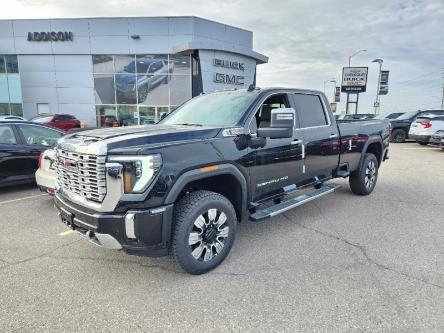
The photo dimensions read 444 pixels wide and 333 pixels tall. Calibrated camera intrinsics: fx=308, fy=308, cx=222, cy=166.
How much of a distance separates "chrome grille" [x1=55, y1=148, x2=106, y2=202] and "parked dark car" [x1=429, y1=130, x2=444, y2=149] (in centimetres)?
1444

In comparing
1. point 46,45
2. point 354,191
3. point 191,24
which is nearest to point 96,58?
point 46,45

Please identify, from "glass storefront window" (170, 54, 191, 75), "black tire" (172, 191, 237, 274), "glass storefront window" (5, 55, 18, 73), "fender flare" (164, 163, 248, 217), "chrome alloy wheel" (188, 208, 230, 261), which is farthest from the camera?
"glass storefront window" (5, 55, 18, 73)

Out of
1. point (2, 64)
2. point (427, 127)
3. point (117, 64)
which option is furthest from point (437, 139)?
point (2, 64)

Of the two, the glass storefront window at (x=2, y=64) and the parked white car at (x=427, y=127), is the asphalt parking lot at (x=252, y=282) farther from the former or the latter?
the glass storefront window at (x=2, y=64)

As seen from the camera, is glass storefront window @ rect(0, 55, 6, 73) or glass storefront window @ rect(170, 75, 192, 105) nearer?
glass storefront window @ rect(170, 75, 192, 105)

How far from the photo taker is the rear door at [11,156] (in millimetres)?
6141

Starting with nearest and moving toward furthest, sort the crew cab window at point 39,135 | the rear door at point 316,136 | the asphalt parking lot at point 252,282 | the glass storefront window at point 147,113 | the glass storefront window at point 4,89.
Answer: the asphalt parking lot at point 252,282 → the rear door at point 316,136 → the crew cab window at point 39,135 → the glass storefront window at point 147,113 → the glass storefront window at point 4,89

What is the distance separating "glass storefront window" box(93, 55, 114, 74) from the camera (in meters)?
25.6

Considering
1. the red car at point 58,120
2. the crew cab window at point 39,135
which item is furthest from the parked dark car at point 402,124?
the red car at point 58,120

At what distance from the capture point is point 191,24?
2434cm

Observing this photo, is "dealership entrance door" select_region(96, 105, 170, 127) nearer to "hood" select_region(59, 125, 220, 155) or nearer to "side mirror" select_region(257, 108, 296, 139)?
"hood" select_region(59, 125, 220, 155)

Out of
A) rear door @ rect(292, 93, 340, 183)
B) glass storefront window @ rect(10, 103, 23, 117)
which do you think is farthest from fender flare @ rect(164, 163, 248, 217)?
glass storefront window @ rect(10, 103, 23, 117)

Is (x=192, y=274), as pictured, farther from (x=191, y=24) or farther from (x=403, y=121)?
(x=191, y=24)

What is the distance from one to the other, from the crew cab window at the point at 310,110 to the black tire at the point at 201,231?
6.69 ft
